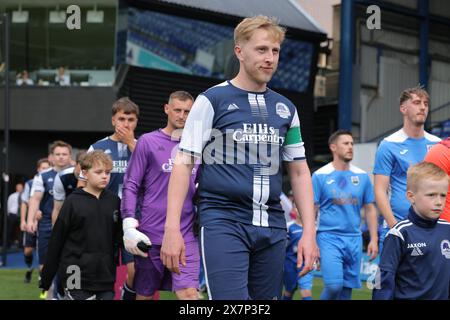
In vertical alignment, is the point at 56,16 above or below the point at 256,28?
above

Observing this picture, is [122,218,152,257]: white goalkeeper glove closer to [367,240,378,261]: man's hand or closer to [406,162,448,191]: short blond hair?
[406,162,448,191]: short blond hair

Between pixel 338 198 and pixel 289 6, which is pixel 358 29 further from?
pixel 338 198

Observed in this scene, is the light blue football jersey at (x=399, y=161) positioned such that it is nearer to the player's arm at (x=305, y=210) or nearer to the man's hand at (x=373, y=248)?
the man's hand at (x=373, y=248)

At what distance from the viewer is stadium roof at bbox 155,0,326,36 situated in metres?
23.8

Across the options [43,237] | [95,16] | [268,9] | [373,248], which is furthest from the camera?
[268,9]

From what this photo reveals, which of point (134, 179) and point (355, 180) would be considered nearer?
point (134, 179)

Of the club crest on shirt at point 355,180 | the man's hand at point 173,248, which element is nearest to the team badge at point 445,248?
the man's hand at point 173,248

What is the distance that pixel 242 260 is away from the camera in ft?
14.6

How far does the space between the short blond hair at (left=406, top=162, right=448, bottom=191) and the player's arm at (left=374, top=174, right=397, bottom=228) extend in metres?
2.02

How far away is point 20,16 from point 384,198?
20.0 meters

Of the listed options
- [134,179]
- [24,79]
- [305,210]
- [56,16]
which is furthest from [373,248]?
[56,16]

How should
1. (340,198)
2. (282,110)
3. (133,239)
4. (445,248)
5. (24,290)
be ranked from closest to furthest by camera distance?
(282,110)
(445,248)
(133,239)
(340,198)
(24,290)

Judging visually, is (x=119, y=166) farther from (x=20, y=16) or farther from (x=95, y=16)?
(x=20, y=16)

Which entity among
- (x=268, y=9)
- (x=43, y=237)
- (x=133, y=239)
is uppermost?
(x=268, y=9)
